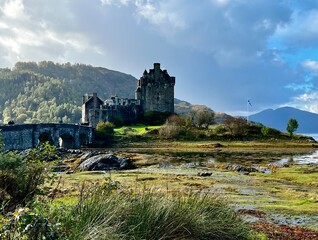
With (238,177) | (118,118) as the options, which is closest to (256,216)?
(238,177)

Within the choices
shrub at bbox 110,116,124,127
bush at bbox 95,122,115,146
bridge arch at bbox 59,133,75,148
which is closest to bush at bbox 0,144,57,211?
bridge arch at bbox 59,133,75,148

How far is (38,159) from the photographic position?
40.9ft

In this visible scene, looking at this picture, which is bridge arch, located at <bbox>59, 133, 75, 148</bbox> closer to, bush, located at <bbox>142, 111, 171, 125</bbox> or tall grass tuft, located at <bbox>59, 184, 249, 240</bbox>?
bush, located at <bbox>142, 111, 171, 125</bbox>

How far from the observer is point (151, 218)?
8.17 meters

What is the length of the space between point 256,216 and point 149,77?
111 metres

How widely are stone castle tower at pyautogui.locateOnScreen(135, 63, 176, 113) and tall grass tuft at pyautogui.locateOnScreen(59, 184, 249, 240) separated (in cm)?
11276

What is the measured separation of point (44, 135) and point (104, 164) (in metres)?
47.0

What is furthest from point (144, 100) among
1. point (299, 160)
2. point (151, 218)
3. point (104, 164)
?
point (151, 218)

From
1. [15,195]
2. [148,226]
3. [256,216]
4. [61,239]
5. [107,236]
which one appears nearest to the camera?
[61,239]

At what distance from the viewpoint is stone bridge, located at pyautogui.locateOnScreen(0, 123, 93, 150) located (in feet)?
216

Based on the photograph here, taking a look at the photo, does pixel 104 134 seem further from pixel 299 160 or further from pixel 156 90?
pixel 299 160

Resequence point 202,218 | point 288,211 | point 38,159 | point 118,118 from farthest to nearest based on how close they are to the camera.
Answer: point 118,118 → point 288,211 → point 38,159 → point 202,218

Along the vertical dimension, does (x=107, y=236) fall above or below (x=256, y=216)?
above

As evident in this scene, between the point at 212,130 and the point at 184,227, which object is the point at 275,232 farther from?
the point at 212,130
